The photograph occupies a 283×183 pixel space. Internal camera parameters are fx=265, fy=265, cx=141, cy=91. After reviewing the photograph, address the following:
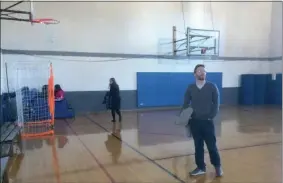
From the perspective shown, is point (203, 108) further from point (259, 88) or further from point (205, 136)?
point (259, 88)

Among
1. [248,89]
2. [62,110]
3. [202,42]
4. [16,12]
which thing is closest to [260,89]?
[248,89]

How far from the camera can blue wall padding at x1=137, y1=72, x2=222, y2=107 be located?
11.7 meters

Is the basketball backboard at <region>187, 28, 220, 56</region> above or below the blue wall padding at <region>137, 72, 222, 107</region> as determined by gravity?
above

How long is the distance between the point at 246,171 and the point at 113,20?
874 centimetres

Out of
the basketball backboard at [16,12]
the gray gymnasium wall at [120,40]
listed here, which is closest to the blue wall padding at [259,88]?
the gray gymnasium wall at [120,40]

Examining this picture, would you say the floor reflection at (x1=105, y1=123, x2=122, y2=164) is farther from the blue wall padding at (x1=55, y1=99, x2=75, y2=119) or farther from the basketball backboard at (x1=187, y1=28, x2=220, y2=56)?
the basketball backboard at (x1=187, y1=28, x2=220, y2=56)

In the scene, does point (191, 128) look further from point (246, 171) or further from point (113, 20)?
point (113, 20)

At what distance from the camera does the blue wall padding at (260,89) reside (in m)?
13.5

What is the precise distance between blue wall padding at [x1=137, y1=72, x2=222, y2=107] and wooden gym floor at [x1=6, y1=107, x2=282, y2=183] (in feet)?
13.7

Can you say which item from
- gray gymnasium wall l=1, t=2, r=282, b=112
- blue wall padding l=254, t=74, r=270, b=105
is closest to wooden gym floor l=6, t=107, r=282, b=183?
gray gymnasium wall l=1, t=2, r=282, b=112

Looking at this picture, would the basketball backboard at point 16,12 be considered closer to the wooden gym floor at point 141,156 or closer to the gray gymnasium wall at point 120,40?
the gray gymnasium wall at point 120,40

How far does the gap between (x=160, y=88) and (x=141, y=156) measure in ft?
24.0

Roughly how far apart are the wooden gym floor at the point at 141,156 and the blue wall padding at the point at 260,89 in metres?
6.27

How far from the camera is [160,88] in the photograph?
1199cm
